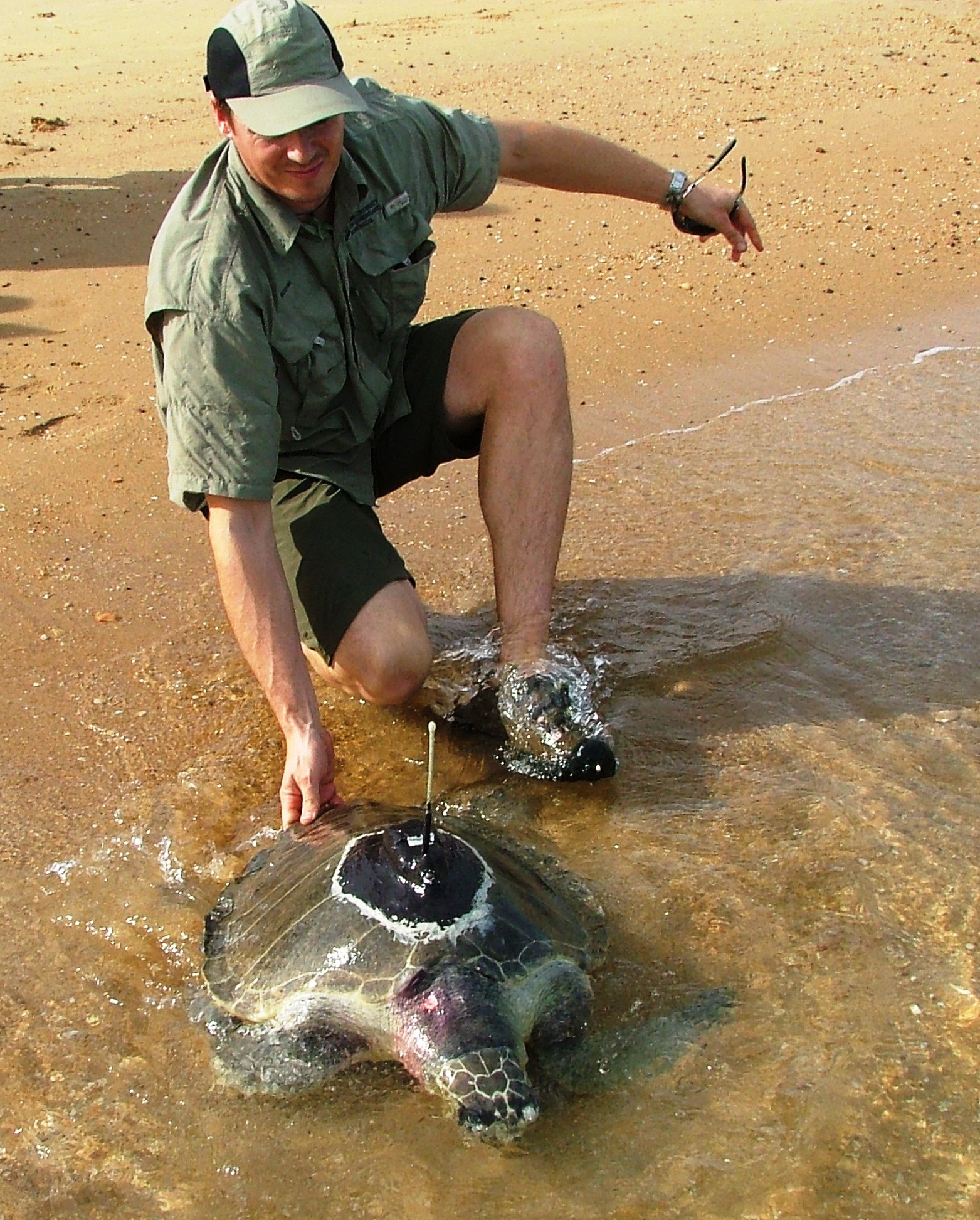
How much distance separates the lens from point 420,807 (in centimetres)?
298

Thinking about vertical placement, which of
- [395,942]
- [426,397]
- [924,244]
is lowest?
[924,244]

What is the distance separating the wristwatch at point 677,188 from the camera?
3.68m

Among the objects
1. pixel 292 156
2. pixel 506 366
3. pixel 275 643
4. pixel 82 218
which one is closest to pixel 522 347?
pixel 506 366

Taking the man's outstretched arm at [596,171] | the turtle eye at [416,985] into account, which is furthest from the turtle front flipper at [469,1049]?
the man's outstretched arm at [596,171]

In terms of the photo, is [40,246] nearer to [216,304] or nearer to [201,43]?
[216,304]

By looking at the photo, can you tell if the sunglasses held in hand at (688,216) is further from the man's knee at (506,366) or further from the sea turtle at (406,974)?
the sea turtle at (406,974)

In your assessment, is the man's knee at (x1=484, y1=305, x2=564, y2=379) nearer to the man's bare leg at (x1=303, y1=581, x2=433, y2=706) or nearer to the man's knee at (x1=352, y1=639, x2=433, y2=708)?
the man's bare leg at (x1=303, y1=581, x2=433, y2=706)

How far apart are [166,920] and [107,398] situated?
9.18ft

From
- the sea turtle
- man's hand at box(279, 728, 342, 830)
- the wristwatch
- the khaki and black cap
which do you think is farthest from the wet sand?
the khaki and black cap

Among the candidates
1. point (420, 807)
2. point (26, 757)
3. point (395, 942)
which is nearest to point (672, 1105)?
point (395, 942)

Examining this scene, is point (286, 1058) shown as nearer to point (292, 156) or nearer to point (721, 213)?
point (292, 156)

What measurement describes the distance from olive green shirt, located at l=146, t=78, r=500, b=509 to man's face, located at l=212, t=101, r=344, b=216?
5cm

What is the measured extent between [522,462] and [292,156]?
972 millimetres

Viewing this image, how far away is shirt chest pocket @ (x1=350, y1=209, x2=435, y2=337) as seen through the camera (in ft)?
10.5
